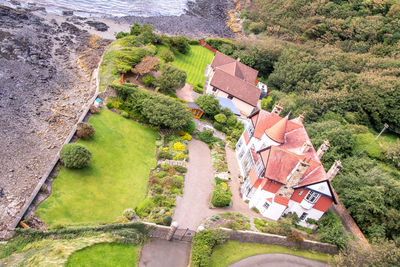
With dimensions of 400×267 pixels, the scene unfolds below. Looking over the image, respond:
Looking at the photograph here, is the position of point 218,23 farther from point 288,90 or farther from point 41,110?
point 41,110

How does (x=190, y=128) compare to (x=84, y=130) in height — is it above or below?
below

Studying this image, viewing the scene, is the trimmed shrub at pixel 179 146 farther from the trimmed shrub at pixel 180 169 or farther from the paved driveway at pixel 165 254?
the paved driveway at pixel 165 254

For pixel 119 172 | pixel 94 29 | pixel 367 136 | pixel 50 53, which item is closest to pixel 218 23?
pixel 94 29

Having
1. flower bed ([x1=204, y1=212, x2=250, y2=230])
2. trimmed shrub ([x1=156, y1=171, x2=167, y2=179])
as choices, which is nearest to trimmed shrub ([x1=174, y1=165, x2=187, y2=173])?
trimmed shrub ([x1=156, y1=171, x2=167, y2=179])

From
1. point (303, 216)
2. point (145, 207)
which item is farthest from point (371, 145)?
point (145, 207)

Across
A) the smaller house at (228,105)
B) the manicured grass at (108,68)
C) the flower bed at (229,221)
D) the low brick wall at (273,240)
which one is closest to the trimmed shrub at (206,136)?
the smaller house at (228,105)

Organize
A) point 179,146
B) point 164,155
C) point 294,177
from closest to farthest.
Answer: point 294,177, point 164,155, point 179,146

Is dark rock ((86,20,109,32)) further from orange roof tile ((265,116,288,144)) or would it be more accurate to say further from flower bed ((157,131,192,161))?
orange roof tile ((265,116,288,144))

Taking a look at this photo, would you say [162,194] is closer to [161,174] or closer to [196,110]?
[161,174]
